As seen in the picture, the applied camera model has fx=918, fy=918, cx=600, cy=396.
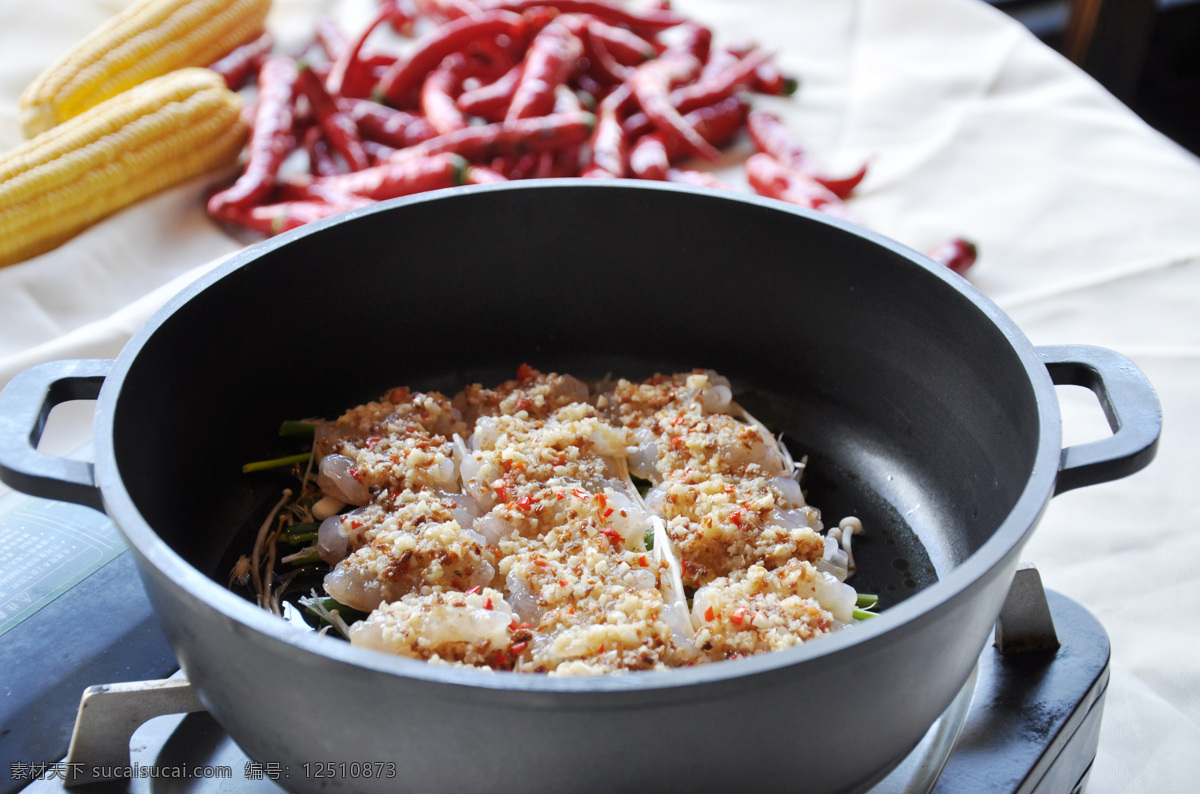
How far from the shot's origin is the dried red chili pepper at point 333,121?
246cm

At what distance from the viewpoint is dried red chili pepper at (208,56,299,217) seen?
2.21 m

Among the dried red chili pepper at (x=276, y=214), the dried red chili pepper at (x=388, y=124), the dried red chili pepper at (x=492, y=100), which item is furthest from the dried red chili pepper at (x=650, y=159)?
the dried red chili pepper at (x=276, y=214)

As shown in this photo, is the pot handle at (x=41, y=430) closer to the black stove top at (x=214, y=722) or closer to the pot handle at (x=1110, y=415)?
the black stove top at (x=214, y=722)

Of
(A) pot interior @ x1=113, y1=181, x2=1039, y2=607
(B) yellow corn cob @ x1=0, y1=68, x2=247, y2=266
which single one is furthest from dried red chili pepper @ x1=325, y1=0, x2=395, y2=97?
(A) pot interior @ x1=113, y1=181, x2=1039, y2=607

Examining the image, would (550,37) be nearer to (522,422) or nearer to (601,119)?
(601,119)

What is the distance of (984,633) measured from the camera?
2.98 ft

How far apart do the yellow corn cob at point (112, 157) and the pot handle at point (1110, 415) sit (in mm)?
1860

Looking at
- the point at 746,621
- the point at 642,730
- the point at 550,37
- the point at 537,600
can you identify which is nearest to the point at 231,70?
the point at 550,37

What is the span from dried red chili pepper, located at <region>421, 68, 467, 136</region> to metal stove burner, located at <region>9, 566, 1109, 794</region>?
5.85 ft

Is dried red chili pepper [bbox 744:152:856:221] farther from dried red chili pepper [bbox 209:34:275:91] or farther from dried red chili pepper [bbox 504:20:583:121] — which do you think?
dried red chili pepper [bbox 209:34:275:91]

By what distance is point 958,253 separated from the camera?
6.97 ft

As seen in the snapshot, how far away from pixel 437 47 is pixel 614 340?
149 cm

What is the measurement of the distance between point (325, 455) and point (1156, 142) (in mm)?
2414

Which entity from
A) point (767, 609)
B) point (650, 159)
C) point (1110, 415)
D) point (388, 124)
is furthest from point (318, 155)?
point (1110, 415)
